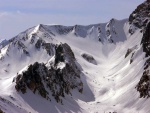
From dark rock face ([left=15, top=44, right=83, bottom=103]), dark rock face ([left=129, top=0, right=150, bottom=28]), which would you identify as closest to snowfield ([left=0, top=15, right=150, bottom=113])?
dark rock face ([left=15, top=44, right=83, bottom=103])

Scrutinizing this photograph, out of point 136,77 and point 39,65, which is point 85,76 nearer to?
point 136,77

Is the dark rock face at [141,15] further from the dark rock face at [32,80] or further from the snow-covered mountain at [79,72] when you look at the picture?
the dark rock face at [32,80]

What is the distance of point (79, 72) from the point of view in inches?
Answer: 4281

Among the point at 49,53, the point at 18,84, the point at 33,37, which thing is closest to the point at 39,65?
the point at 18,84

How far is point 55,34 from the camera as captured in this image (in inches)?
7013

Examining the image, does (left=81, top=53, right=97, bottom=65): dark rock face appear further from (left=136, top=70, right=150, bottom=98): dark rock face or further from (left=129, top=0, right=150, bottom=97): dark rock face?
(left=136, top=70, right=150, bottom=98): dark rock face

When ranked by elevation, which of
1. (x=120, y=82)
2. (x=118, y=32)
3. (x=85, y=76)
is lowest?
(x=120, y=82)

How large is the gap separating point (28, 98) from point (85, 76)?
149ft

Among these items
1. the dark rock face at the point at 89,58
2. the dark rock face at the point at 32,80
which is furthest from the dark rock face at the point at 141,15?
the dark rock face at the point at 32,80

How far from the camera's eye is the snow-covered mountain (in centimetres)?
6981

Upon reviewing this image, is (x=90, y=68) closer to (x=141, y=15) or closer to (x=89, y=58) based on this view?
(x=89, y=58)

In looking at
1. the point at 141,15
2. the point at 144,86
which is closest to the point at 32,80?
the point at 144,86

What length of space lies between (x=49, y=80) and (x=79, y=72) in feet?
104

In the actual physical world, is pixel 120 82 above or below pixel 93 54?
below
